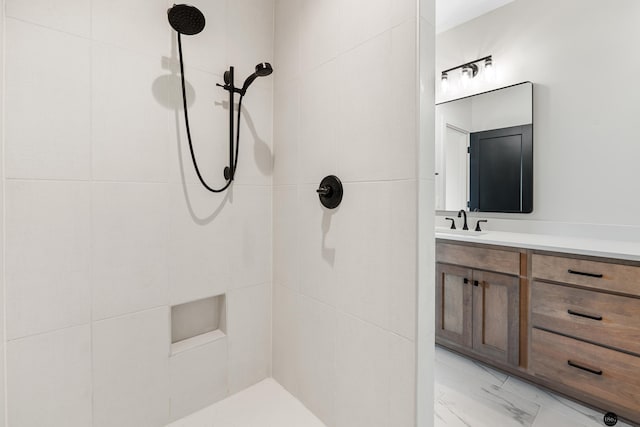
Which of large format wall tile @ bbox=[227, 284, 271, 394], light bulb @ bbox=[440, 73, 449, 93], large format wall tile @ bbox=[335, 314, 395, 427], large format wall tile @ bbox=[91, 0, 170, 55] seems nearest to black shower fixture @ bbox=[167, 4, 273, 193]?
large format wall tile @ bbox=[91, 0, 170, 55]

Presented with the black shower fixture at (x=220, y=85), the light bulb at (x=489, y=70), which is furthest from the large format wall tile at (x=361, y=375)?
the light bulb at (x=489, y=70)

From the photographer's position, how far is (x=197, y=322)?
1.28 metres

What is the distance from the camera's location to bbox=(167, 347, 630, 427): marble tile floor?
3.96 feet

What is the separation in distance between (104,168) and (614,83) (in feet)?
9.33

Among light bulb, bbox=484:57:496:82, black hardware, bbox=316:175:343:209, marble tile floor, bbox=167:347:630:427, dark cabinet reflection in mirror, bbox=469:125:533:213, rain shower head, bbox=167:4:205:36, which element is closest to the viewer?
rain shower head, bbox=167:4:205:36

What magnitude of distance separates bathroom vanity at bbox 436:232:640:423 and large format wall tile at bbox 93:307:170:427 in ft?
6.05

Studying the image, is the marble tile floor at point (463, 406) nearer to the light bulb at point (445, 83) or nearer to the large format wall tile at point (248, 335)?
the large format wall tile at point (248, 335)

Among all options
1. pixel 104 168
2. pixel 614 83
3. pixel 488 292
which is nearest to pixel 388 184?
pixel 104 168

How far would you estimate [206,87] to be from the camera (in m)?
1.21

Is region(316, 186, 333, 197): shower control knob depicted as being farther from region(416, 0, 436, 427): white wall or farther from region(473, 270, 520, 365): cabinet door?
region(473, 270, 520, 365): cabinet door

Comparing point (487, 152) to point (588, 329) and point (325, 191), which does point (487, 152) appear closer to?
point (588, 329)

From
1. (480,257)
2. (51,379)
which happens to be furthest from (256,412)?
(480,257)

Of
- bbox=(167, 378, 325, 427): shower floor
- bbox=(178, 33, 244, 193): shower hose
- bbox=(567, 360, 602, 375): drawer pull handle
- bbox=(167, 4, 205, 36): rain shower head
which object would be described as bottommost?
bbox=(167, 378, 325, 427): shower floor

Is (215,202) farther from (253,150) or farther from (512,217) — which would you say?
(512,217)
